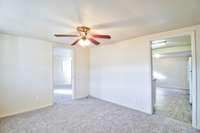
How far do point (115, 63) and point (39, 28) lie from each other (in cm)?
269

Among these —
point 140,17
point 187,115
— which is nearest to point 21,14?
point 140,17

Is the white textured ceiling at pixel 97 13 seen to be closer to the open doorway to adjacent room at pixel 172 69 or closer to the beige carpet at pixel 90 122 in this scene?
the beige carpet at pixel 90 122

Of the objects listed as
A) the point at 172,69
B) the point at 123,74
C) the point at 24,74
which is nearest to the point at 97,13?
the point at 123,74

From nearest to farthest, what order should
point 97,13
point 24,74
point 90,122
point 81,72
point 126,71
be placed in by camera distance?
point 97,13
point 90,122
point 24,74
point 126,71
point 81,72

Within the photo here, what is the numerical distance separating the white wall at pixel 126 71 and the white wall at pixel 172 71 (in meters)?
4.61

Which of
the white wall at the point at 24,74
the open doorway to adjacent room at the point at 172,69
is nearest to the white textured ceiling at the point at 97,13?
the white wall at the point at 24,74

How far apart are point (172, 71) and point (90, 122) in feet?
21.3

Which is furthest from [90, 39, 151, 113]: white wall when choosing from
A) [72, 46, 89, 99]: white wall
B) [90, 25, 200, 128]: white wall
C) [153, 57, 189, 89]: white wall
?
[153, 57, 189, 89]: white wall

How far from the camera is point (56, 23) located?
2.54m

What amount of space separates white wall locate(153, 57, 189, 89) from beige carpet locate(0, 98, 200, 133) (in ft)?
16.0

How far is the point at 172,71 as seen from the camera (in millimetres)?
7344

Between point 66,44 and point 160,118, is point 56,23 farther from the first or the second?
point 160,118

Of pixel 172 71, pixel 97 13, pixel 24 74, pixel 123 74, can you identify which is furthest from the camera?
pixel 172 71

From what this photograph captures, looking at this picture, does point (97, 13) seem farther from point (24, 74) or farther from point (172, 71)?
Result: point (172, 71)
